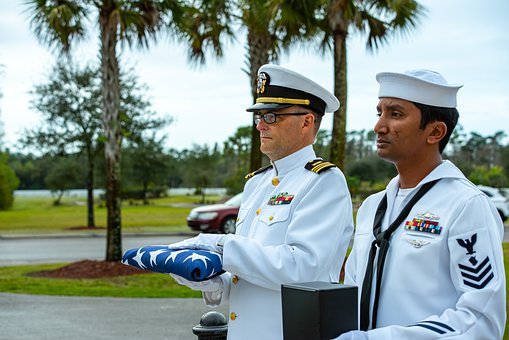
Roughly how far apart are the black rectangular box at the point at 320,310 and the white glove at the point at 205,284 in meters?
0.95

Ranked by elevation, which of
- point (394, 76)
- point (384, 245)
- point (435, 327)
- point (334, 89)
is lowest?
point (435, 327)

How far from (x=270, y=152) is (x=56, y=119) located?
23.8m

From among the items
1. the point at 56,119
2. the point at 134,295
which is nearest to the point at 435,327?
the point at 134,295

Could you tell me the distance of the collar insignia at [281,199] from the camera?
3.14 meters

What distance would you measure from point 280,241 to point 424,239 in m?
0.88

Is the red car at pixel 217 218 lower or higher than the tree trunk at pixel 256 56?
lower

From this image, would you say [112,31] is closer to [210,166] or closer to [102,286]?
[102,286]

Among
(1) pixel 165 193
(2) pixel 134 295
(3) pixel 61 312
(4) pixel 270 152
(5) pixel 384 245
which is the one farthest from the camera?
(1) pixel 165 193

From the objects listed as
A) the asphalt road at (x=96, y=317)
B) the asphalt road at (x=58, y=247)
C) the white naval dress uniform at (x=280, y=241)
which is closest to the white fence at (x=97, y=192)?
the asphalt road at (x=58, y=247)

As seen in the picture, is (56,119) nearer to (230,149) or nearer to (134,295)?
(134,295)

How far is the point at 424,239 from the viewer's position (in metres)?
2.32

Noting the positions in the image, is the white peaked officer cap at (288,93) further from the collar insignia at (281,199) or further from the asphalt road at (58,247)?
the asphalt road at (58,247)

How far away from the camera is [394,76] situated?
2.55 m

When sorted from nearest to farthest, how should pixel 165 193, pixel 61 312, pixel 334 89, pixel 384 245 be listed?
pixel 384 245 → pixel 61 312 → pixel 334 89 → pixel 165 193
